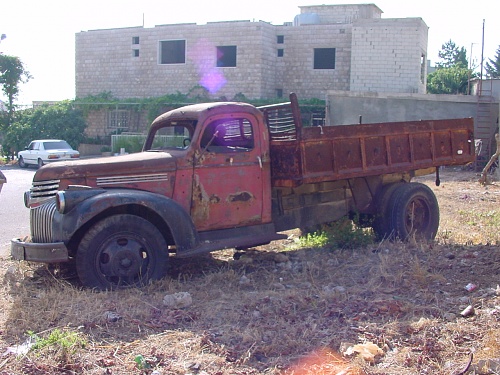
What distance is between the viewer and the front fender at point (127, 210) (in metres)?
6.10

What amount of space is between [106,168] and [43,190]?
72cm

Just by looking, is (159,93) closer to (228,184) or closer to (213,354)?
(228,184)

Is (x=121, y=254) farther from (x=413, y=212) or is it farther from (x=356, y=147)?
(x=413, y=212)

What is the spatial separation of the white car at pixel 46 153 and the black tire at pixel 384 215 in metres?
21.8

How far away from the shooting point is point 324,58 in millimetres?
34406

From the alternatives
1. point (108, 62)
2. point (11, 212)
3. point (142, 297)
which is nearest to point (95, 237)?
point (142, 297)

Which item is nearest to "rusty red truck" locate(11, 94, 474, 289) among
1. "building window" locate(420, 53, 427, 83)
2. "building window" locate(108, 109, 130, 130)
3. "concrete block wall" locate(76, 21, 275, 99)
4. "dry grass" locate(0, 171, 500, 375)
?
"dry grass" locate(0, 171, 500, 375)

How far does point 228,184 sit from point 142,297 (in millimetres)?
1818

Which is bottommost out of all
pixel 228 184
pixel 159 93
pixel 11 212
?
pixel 11 212

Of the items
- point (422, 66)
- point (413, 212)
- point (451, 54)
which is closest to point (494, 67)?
point (451, 54)

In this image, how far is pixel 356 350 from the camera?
14.9 ft

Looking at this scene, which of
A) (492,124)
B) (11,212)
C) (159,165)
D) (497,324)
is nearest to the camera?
(497,324)

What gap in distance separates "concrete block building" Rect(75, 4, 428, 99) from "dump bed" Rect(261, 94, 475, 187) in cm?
2381

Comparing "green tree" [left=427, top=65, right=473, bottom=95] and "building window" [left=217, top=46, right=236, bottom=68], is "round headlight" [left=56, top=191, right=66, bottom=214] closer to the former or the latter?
"building window" [left=217, top=46, right=236, bottom=68]
